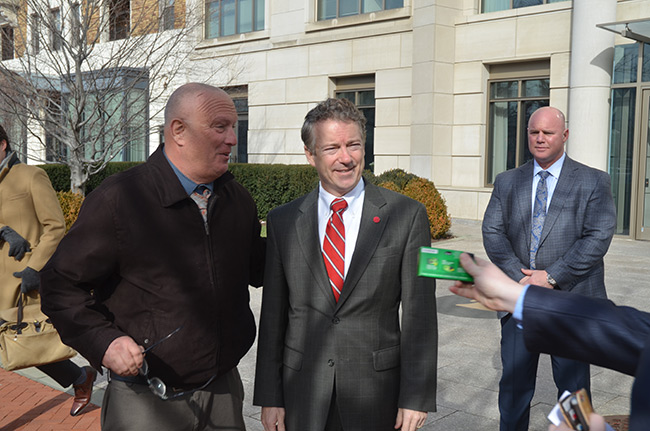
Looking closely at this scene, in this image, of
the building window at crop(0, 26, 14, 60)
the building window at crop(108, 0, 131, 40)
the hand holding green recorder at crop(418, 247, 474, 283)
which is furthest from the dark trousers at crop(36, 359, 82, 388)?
the building window at crop(0, 26, 14, 60)

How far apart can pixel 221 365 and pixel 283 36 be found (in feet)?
64.3

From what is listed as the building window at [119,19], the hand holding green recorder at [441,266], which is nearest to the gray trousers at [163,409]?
the hand holding green recorder at [441,266]

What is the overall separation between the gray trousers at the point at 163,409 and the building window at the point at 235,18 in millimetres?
20862

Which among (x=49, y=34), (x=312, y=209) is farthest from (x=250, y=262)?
(x=49, y=34)

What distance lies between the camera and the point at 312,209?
324 centimetres

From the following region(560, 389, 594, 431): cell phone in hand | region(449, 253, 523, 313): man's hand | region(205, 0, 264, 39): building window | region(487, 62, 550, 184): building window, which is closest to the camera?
region(560, 389, 594, 431): cell phone in hand

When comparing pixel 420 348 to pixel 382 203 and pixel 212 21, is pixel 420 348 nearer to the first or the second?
pixel 382 203

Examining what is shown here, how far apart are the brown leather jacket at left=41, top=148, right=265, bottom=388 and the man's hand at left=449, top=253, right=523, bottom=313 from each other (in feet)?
4.41

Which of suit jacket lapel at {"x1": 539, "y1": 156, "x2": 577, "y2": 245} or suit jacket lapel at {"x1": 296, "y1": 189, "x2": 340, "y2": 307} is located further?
suit jacket lapel at {"x1": 539, "y1": 156, "x2": 577, "y2": 245}

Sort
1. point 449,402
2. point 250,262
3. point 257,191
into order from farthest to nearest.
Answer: point 257,191, point 449,402, point 250,262

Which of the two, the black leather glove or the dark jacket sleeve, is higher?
the dark jacket sleeve

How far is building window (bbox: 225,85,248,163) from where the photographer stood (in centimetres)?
2341

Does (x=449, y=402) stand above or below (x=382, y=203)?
below

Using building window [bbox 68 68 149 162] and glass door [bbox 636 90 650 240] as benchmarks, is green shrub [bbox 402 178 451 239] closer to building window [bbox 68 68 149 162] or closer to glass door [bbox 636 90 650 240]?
glass door [bbox 636 90 650 240]
